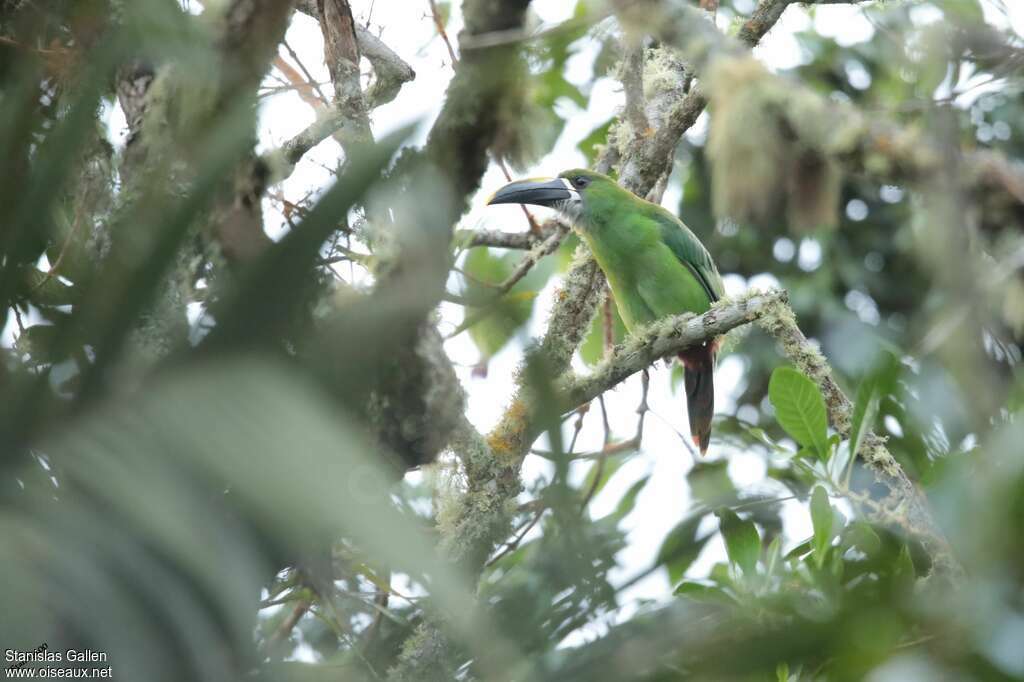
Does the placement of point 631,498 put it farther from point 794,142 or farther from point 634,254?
point 794,142

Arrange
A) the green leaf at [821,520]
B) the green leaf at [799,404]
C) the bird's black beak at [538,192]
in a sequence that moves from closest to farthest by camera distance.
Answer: the green leaf at [821,520]
the green leaf at [799,404]
the bird's black beak at [538,192]

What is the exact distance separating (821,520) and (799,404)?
37 cm

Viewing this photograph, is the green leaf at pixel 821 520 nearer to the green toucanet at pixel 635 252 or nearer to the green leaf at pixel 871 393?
the green leaf at pixel 871 393

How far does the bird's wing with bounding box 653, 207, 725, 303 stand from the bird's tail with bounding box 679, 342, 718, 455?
283 mm

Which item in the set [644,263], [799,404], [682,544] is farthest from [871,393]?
[644,263]

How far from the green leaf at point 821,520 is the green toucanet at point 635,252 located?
5.40 ft

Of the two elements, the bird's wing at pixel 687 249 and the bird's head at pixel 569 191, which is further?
the bird's wing at pixel 687 249

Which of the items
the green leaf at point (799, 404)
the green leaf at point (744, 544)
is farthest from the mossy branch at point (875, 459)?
the green leaf at point (744, 544)

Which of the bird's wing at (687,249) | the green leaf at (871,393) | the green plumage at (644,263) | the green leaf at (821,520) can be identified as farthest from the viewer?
the bird's wing at (687,249)

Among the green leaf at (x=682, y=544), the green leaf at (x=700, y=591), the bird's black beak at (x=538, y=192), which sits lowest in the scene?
the green leaf at (x=700, y=591)

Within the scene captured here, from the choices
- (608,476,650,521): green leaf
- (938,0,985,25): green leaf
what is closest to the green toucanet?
(608,476,650,521): green leaf

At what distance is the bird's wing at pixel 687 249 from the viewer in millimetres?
4207

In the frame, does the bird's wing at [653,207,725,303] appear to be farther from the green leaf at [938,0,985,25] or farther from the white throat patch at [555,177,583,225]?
the green leaf at [938,0,985,25]

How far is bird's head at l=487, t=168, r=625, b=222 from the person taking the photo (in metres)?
4.00
